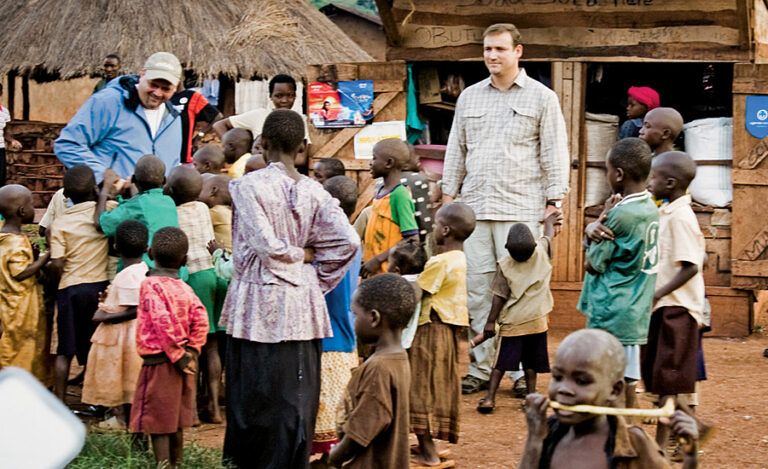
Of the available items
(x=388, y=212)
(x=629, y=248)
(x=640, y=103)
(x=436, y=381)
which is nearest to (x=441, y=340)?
(x=436, y=381)

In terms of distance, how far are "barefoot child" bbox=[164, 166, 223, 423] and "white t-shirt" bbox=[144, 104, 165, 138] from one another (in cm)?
38

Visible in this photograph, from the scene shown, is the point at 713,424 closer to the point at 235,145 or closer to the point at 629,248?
the point at 629,248

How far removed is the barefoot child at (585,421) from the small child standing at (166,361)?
2405 mm

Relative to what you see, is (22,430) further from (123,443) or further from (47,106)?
(47,106)

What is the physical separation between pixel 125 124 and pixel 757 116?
17.7ft

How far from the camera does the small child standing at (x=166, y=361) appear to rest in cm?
547

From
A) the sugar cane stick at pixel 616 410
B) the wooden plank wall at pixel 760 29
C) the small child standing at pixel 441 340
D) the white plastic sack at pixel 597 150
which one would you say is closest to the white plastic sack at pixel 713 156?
the wooden plank wall at pixel 760 29

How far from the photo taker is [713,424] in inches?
246

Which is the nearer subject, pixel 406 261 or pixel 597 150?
pixel 406 261

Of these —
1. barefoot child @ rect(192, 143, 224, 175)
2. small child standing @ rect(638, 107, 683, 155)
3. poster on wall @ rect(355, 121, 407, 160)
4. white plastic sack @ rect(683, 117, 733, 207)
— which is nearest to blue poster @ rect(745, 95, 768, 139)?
white plastic sack @ rect(683, 117, 733, 207)

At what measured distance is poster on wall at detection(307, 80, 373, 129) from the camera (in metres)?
10.4

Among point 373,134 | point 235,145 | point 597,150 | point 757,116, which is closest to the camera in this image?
point 235,145

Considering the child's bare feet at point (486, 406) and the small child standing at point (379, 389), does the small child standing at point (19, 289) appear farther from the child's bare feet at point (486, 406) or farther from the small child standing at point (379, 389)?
the small child standing at point (379, 389)

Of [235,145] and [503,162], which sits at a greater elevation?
[235,145]
